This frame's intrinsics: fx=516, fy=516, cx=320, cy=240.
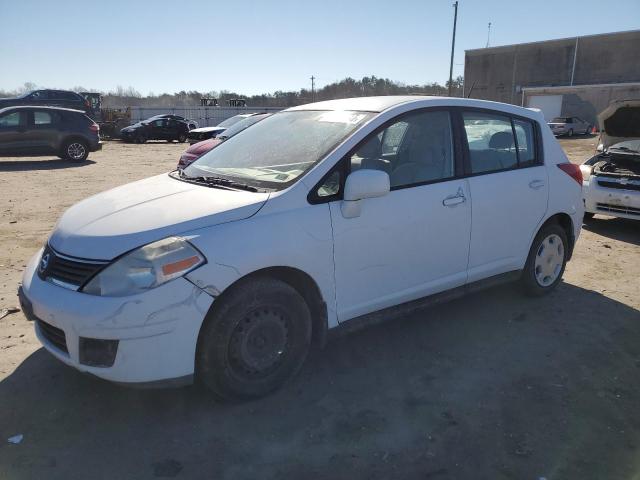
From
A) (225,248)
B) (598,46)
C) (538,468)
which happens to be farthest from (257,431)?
(598,46)

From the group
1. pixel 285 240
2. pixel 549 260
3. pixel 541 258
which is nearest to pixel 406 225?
pixel 285 240

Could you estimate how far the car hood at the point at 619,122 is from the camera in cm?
708

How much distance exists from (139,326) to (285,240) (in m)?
0.91

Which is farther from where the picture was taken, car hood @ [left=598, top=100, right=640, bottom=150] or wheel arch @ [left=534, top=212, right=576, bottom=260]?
car hood @ [left=598, top=100, right=640, bottom=150]

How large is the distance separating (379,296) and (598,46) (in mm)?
57600

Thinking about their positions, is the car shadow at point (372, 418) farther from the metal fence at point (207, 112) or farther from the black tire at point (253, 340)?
the metal fence at point (207, 112)

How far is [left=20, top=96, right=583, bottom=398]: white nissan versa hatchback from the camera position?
2.68 metres

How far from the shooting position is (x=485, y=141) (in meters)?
4.17

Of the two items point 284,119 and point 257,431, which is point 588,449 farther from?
point 284,119

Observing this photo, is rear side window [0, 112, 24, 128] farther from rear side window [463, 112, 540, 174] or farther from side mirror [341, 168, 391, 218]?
side mirror [341, 168, 391, 218]

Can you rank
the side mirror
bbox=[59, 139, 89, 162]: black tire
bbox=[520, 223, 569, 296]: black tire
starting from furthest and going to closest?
bbox=[59, 139, 89, 162]: black tire
bbox=[520, 223, 569, 296]: black tire
the side mirror

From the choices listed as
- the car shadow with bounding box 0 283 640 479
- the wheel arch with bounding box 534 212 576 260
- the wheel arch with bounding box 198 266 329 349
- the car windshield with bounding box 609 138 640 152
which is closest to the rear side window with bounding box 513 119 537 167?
the wheel arch with bounding box 534 212 576 260

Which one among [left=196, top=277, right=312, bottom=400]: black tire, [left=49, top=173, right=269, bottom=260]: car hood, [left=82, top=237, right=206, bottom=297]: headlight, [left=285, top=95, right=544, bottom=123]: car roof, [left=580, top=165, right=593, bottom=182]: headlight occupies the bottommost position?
[left=196, top=277, right=312, bottom=400]: black tire

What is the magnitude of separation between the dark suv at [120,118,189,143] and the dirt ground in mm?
24878
